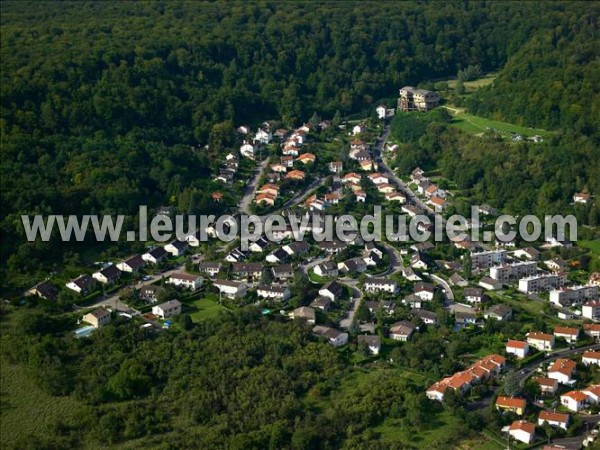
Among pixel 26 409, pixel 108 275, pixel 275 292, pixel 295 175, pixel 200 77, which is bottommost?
pixel 26 409

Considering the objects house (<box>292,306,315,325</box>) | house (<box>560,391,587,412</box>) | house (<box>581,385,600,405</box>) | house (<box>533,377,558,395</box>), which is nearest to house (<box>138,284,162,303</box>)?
house (<box>292,306,315,325</box>)

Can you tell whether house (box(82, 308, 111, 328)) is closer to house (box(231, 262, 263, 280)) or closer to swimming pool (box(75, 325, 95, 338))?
swimming pool (box(75, 325, 95, 338))

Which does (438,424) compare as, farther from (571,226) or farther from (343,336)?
(571,226)

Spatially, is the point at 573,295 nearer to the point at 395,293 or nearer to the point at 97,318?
the point at 395,293

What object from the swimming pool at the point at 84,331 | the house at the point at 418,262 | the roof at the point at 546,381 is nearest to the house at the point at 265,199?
the house at the point at 418,262

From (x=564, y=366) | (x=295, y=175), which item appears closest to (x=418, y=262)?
(x=564, y=366)
